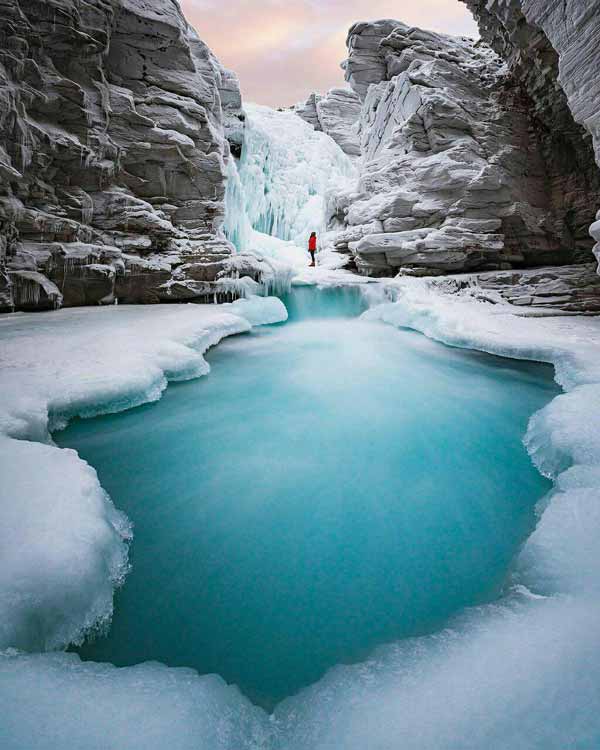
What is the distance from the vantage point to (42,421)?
2.86m

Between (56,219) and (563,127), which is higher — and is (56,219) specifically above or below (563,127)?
below

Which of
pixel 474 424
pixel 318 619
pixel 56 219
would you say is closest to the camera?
pixel 318 619

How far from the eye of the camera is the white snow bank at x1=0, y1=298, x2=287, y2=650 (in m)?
1.40

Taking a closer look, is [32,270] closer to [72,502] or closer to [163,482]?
[163,482]

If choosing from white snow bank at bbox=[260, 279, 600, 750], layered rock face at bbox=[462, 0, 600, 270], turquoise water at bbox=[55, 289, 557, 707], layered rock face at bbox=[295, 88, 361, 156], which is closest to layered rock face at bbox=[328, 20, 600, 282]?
layered rock face at bbox=[462, 0, 600, 270]

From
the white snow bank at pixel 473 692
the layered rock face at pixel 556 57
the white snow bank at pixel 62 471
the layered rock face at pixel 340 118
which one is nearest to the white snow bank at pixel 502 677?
the white snow bank at pixel 473 692

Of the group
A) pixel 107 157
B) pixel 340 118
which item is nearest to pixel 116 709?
pixel 107 157

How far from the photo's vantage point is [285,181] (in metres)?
22.5

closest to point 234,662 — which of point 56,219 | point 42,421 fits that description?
point 42,421

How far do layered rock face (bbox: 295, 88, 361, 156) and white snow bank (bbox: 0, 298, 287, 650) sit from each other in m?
28.5

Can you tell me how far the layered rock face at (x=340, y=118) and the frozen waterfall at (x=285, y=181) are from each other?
3.33 m

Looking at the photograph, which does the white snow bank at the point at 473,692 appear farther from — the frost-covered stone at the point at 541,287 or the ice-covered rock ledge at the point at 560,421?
the frost-covered stone at the point at 541,287

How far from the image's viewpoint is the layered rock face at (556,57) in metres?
5.43

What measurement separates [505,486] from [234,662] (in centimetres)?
214
